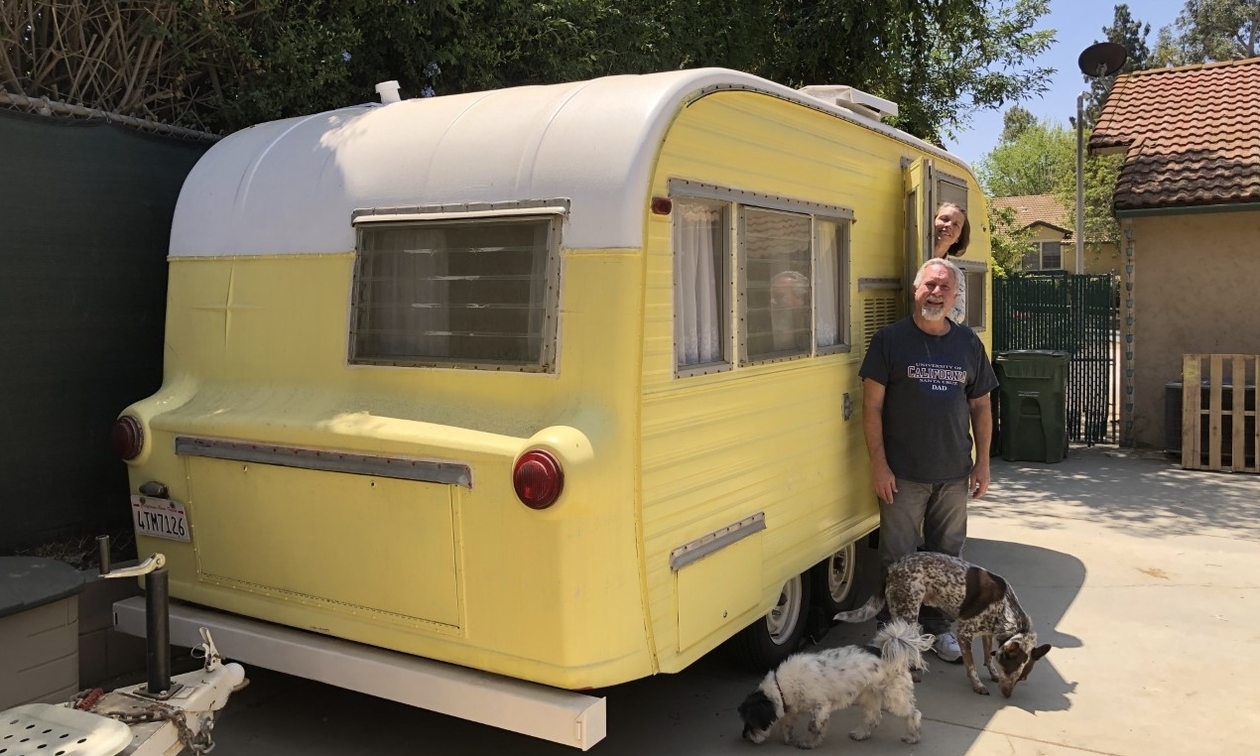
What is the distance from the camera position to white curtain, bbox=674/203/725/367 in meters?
3.83

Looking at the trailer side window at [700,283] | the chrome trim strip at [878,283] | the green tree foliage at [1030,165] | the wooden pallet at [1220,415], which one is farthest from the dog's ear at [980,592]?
the green tree foliage at [1030,165]

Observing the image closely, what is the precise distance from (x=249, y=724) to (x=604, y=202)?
110 inches

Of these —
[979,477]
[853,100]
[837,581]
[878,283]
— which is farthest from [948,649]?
[853,100]

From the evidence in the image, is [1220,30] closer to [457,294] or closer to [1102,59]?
[1102,59]

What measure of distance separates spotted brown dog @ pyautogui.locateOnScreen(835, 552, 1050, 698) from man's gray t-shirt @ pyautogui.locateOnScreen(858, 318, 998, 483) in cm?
47

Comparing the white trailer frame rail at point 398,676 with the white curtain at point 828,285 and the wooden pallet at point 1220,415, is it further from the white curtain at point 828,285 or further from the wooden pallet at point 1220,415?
the wooden pallet at point 1220,415

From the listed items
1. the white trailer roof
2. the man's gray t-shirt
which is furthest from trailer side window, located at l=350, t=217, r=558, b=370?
the man's gray t-shirt

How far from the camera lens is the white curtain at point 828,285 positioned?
4953 mm

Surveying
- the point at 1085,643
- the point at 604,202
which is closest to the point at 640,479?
the point at 604,202

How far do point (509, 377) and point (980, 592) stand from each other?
100 inches

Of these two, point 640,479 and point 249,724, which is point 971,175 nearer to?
point 640,479

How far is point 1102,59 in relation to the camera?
563 inches

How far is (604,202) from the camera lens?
3.49 meters

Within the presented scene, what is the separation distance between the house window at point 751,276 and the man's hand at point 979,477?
3.29ft
